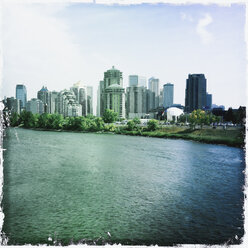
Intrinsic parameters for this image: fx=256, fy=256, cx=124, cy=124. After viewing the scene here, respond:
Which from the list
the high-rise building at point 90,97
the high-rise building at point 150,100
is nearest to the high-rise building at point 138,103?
the high-rise building at point 150,100

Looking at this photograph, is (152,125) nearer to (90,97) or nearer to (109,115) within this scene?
(109,115)

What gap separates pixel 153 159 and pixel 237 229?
3441mm

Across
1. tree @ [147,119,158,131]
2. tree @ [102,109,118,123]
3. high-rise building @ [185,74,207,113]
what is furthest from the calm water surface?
tree @ [147,119,158,131]

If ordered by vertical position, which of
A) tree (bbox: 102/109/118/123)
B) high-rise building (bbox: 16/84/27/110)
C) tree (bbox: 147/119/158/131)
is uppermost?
high-rise building (bbox: 16/84/27/110)

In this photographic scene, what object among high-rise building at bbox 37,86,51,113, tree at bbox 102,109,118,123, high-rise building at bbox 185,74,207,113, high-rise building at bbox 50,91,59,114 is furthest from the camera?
tree at bbox 102,109,118,123

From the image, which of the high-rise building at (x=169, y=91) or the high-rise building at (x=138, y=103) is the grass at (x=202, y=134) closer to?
the high-rise building at (x=169, y=91)

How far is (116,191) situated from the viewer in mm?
3922

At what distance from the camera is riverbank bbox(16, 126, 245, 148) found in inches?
299

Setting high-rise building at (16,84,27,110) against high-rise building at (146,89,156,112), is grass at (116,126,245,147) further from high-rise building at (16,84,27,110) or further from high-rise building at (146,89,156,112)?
high-rise building at (16,84,27,110)

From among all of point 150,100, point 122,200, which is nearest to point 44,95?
point 150,100

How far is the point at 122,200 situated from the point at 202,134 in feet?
24.7

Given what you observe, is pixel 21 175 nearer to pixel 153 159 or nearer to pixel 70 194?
pixel 70 194

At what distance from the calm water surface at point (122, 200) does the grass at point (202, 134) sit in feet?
5.24

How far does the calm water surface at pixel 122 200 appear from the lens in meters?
2.71
